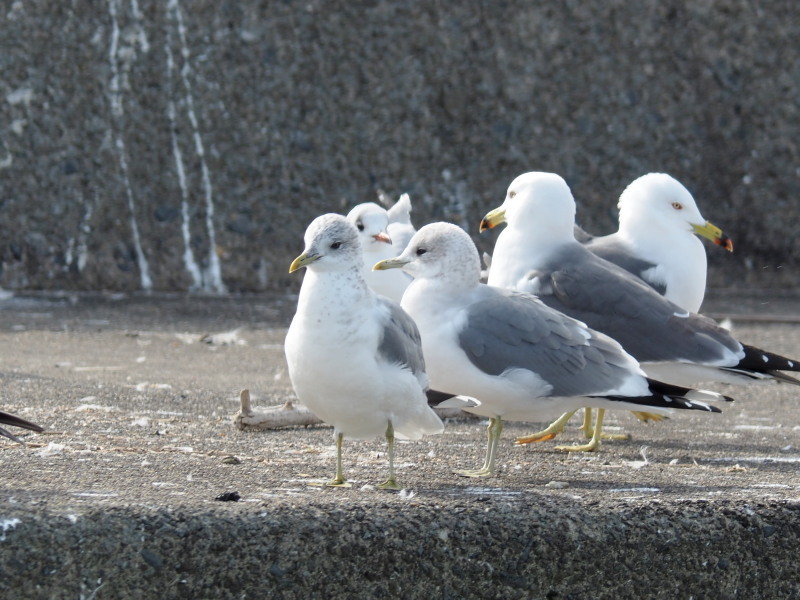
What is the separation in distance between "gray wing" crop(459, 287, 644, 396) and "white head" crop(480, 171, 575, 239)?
101 cm

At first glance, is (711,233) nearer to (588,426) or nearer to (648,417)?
(648,417)

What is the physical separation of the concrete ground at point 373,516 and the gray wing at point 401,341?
36cm

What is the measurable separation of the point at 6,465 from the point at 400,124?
6789mm

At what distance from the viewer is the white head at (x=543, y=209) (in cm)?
507


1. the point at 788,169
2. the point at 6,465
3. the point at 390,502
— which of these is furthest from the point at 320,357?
the point at 788,169

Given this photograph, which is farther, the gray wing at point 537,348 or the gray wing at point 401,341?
the gray wing at point 537,348

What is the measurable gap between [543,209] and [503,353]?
1307 millimetres

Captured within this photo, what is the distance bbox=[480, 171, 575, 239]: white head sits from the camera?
5.07 metres

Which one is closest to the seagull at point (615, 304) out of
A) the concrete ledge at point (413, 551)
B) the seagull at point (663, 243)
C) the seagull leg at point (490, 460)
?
the seagull at point (663, 243)

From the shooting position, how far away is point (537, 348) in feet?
13.1

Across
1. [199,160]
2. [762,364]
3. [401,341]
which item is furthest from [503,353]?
[199,160]

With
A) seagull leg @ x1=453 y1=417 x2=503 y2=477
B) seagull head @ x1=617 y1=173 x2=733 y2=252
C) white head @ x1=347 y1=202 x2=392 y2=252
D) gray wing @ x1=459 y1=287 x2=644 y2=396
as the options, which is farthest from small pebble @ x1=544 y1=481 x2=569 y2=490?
white head @ x1=347 y1=202 x2=392 y2=252

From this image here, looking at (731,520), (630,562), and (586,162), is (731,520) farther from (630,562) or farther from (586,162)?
(586,162)

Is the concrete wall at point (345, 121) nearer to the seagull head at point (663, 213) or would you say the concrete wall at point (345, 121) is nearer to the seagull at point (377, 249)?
the seagull at point (377, 249)
